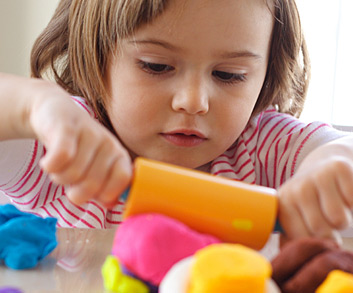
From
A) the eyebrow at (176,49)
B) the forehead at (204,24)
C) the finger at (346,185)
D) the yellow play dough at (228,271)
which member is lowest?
the finger at (346,185)

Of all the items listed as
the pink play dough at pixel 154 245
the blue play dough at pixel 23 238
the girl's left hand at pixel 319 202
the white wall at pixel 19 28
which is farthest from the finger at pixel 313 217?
the white wall at pixel 19 28

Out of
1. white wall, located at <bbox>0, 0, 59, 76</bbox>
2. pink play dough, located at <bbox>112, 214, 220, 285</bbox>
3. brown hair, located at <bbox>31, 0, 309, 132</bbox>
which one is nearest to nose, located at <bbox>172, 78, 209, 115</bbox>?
brown hair, located at <bbox>31, 0, 309, 132</bbox>

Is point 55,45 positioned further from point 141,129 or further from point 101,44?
point 141,129

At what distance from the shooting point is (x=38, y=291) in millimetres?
404

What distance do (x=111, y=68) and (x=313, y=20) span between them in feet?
4.61

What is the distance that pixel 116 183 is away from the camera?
15.5 inches

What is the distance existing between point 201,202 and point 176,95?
345 mm

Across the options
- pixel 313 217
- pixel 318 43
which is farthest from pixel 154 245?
pixel 318 43

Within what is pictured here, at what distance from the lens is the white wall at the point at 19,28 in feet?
5.88

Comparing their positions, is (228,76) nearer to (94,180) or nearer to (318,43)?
(94,180)

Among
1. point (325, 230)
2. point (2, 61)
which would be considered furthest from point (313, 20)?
point (325, 230)

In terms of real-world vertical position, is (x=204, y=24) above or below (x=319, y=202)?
above

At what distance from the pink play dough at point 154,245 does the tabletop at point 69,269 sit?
2.6 inches

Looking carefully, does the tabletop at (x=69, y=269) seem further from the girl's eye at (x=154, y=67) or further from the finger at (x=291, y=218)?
the girl's eye at (x=154, y=67)
